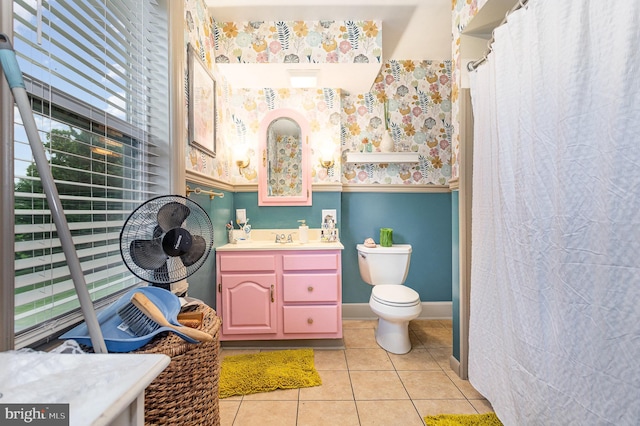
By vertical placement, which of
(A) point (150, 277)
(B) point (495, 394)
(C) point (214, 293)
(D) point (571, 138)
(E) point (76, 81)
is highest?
(E) point (76, 81)

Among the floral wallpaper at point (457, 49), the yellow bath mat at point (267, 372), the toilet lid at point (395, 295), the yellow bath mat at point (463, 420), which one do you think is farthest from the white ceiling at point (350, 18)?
the yellow bath mat at point (463, 420)

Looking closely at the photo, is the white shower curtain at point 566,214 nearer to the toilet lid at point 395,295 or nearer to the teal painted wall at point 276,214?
the toilet lid at point 395,295

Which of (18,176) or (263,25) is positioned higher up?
(263,25)

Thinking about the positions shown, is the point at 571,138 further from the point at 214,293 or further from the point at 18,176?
the point at 214,293

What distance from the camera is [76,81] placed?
1.01 m

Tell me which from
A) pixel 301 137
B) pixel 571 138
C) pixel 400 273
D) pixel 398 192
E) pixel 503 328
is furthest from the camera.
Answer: pixel 398 192

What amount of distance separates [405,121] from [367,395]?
2.40m

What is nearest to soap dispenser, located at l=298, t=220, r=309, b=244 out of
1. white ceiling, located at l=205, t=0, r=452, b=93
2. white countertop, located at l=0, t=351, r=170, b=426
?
white ceiling, located at l=205, t=0, r=452, b=93

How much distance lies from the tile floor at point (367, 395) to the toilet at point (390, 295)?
12cm

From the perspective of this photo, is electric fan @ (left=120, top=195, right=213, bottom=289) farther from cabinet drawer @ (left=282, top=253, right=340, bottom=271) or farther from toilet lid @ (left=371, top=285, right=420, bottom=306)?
toilet lid @ (left=371, top=285, right=420, bottom=306)

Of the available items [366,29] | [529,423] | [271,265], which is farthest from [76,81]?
[529,423]

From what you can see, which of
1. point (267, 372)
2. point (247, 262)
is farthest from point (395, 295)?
point (247, 262)

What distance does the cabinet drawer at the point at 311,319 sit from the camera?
2.19 m

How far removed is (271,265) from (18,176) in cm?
156
